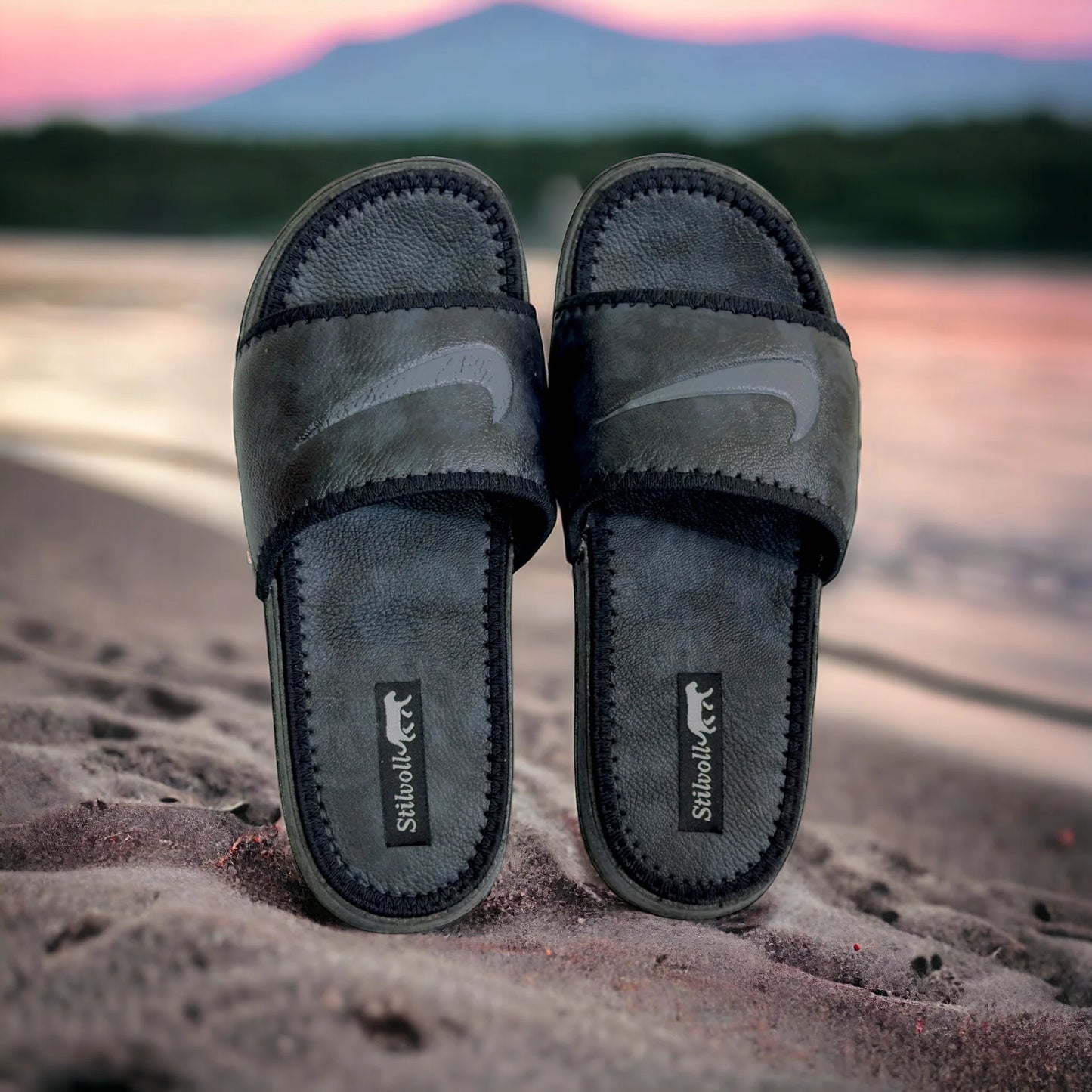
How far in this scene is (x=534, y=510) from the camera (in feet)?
3.33

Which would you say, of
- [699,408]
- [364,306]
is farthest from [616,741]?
[364,306]

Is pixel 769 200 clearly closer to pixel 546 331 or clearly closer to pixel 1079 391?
pixel 546 331

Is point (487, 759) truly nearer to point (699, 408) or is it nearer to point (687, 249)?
point (699, 408)

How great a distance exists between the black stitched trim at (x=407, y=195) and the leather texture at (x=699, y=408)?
8 centimetres

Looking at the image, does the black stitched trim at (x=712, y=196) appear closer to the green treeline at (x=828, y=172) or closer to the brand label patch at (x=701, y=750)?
the brand label patch at (x=701, y=750)

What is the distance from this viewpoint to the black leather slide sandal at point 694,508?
3.21 feet

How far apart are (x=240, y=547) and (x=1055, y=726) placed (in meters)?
1.27

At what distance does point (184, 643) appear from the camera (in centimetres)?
150

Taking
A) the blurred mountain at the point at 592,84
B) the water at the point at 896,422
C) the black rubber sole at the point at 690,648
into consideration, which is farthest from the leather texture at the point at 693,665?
the blurred mountain at the point at 592,84

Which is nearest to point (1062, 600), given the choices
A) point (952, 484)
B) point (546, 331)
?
point (952, 484)

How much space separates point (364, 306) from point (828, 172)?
2.85m

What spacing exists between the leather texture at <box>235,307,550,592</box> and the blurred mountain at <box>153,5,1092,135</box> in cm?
260

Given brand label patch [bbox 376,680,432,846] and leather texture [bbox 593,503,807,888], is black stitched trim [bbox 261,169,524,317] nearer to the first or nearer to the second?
leather texture [bbox 593,503,807,888]

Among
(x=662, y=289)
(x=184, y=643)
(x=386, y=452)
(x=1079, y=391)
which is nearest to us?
(x=386, y=452)
